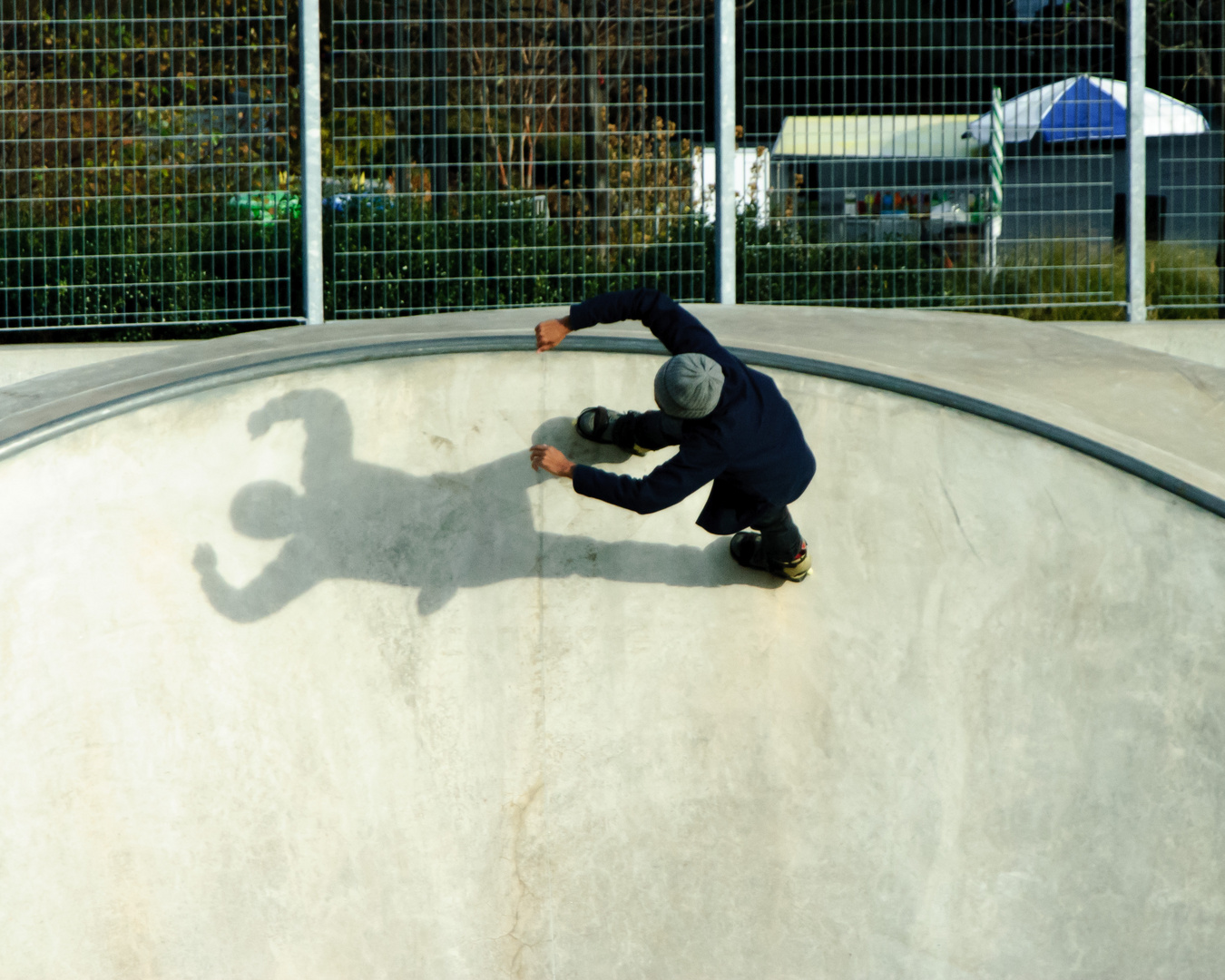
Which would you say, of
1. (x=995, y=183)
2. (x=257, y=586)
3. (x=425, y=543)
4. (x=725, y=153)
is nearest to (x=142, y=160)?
(x=725, y=153)

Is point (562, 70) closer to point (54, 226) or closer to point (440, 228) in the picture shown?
point (440, 228)

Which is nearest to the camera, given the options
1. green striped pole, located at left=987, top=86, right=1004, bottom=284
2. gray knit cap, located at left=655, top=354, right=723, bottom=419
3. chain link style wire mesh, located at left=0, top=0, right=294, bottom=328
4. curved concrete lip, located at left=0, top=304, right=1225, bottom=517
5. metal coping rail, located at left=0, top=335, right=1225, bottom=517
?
gray knit cap, located at left=655, top=354, right=723, bottom=419

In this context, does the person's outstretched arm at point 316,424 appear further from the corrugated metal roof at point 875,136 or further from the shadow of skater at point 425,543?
the corrugated metal roof at point 875,136

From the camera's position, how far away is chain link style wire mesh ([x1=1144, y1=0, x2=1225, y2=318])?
7.39 meters

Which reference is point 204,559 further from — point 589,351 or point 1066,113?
point 1066,113

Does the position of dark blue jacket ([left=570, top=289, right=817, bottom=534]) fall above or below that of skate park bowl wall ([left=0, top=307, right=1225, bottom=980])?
above

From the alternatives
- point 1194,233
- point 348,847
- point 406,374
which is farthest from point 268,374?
point 1194,233

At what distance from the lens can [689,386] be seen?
11.5ft

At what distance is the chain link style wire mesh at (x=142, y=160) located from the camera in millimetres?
7066

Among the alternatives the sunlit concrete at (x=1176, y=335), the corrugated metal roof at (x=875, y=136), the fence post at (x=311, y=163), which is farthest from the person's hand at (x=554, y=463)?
the sunlit concrete at (x=1176, y=335)

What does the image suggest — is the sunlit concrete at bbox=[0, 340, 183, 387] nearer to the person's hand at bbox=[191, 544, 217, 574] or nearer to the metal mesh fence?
the metal mesh fence

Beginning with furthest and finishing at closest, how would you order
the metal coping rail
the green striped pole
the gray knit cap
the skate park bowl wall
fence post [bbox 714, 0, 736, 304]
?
the green striped pole < fence post [bbox 714, 0, 736, 304] < the metal coping rail < the skate park bowl wall < the gray knit cap

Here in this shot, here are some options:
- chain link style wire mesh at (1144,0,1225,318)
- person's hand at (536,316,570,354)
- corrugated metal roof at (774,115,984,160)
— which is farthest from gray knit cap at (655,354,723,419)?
chain link style wire mesh at (1144,0,1225,318)

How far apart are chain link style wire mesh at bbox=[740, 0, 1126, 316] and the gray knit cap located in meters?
3.93
